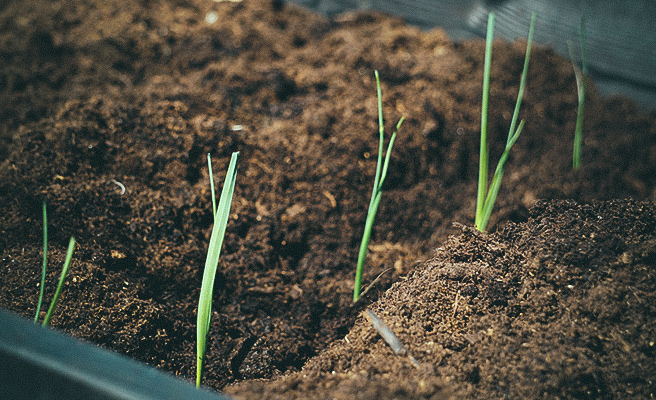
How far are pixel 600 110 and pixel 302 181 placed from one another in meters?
1.33

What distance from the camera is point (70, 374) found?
1.77ft

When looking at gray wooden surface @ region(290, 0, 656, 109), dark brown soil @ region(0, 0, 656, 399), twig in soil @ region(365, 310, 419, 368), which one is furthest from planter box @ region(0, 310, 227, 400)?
gray wooden surface @ region(290, 0, 656, 109)

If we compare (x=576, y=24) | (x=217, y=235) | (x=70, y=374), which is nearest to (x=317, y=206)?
(x=217, y=235)

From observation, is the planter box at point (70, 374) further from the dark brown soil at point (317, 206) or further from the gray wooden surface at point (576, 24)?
the gray wooden surface at point (576, 24)

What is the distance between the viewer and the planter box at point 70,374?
53cm

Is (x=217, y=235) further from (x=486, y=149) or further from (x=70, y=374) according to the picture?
(x=486, y=149)

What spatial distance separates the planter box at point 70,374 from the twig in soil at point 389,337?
0.39 metres

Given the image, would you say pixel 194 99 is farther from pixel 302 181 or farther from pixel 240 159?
pixel 302 181

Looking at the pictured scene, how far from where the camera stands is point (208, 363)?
3.03 feet

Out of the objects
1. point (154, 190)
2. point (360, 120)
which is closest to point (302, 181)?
point (360, 120)

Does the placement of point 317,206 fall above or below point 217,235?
below

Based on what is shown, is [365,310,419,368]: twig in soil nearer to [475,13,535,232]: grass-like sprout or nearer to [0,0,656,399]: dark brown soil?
[0,0,656,399]: dark brown soil

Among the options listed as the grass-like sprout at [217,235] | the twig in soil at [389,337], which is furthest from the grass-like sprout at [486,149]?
the grass-like sprout at [217,235]

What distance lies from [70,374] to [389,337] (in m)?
0.57
